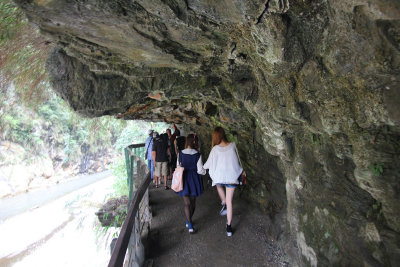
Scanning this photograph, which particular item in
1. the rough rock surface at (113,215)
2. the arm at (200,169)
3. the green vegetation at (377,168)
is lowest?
the rough rock surface at (113,215)

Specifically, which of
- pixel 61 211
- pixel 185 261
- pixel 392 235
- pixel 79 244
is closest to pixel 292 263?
pixel 185 261

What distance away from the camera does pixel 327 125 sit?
7.20ft

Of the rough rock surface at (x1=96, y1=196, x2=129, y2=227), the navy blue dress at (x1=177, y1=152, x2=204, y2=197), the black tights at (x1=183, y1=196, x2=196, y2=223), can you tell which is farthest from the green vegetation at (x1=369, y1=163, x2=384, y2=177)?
the rough rock surface at (x1=96, y1=196, x2=129, y2=227)

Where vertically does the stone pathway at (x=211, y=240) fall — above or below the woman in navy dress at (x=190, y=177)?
below

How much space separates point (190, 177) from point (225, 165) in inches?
25.4

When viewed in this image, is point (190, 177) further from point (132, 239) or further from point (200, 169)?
point (132, 239)

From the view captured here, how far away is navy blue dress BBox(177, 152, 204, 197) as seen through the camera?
4074 mm

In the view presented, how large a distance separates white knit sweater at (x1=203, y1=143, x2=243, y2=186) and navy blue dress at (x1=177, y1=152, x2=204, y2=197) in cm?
30

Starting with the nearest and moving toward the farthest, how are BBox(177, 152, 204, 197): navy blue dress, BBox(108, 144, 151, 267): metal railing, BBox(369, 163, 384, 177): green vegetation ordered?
1. BBox(369, 163, 384, 177): green vegetation
2. BBox(108, 144, 151, 267): metal railing
3. BBox(177, 152, 204, 197): navy blue dress

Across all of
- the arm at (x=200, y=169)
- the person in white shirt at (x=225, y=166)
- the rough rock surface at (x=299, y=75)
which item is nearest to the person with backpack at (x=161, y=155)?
the arm at (x=200, y=169)

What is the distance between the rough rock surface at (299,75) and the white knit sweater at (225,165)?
69 cm

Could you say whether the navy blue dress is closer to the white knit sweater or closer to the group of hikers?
the group of hikers

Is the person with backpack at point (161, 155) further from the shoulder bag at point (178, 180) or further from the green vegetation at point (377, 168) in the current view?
the green vegetation at point (377, 168)

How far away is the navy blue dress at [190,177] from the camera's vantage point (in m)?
4.07
